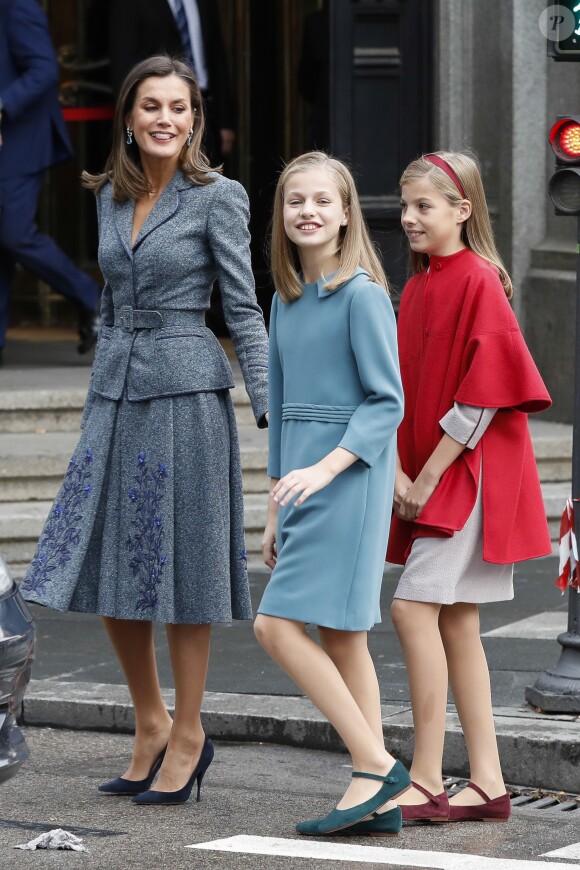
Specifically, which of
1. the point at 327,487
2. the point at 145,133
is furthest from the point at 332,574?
the point at 145,133

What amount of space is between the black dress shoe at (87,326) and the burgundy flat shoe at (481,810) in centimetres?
646

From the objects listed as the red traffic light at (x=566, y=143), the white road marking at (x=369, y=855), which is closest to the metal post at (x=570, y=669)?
the red traffic light at (x=566, y=143)

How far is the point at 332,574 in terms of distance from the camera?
196 inches

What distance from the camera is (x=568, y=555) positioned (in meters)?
6.59

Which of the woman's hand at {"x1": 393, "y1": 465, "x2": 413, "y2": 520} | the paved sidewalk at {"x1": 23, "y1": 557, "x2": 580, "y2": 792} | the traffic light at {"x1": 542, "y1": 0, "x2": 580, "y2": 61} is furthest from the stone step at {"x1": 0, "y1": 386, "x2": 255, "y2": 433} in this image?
the woman's hand at {"x1": 393, "y1": 465, "x2": 413, "y2": 520}

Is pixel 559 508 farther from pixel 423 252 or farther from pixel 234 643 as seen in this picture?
pixel 423 252

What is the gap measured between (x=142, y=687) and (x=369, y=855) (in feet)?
3.29

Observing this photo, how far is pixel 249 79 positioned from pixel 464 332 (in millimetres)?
9529

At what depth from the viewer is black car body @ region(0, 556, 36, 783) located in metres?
4.19

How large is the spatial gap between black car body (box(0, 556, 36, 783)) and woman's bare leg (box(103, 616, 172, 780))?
1.23 meters

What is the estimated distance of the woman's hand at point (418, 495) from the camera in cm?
525

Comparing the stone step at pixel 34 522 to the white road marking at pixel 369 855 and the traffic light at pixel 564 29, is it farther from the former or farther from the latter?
the white road marking at pixel 369 855

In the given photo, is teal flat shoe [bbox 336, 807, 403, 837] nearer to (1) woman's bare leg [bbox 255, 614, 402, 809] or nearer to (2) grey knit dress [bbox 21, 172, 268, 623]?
(1) woman's bare leg [bbox 255, 614, 402, 809]

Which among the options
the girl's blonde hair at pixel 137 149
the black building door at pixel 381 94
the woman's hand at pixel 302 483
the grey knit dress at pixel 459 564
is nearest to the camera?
the woman's hand at pixel 302 483
